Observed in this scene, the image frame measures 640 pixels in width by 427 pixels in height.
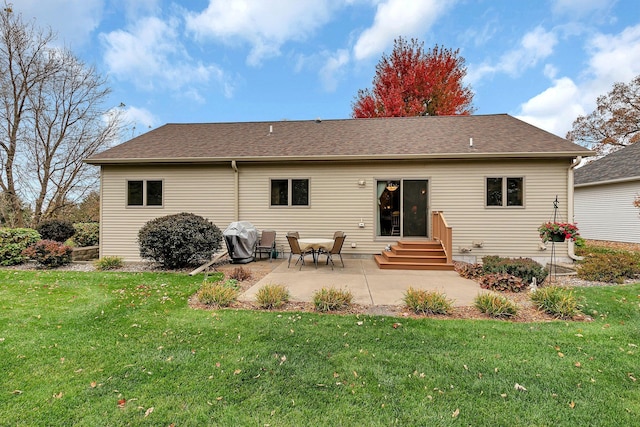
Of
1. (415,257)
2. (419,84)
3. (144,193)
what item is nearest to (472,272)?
(415,257)

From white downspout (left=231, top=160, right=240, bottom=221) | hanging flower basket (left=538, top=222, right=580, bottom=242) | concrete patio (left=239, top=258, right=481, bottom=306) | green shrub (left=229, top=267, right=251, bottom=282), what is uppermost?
white downspout (left=231, top=160, right=240, bottom=221)

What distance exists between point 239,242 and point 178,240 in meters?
1.57

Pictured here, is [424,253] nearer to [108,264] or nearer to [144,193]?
[108,264]

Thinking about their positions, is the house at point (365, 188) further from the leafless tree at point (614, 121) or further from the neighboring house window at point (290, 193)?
the leafless tree at point (614, 121)

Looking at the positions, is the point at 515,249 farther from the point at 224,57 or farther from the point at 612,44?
the point at 224,57

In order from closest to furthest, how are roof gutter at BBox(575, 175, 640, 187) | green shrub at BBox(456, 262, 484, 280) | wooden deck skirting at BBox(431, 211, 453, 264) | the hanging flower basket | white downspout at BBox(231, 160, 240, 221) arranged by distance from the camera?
the hanging flower basket < green shrub at BBox(456, 262, 484, 280) < wooden deck skirting at BBox(431, 211, 453, 264) < white downspout at BBox(231, 160, 240, 221) < roof gutter at BBox(575, 175, 640, 187)

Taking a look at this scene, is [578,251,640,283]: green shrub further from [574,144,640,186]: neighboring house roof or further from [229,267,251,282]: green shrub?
[574,144,640,186]: neighboring house roof

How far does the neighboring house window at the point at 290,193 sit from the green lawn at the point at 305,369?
5.18 m

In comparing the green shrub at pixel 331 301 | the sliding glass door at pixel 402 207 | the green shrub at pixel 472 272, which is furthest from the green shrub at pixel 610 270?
the green shrub at pixel 331 301

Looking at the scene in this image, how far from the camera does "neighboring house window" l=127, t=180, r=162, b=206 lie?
9.16 metres

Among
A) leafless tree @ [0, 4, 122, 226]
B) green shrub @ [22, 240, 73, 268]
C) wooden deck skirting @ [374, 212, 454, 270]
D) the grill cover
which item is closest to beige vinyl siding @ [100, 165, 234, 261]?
the grill cover

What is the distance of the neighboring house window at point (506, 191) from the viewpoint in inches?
327

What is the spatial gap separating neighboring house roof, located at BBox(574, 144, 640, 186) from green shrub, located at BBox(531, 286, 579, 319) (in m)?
11.9

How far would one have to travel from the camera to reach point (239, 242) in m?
7.93
